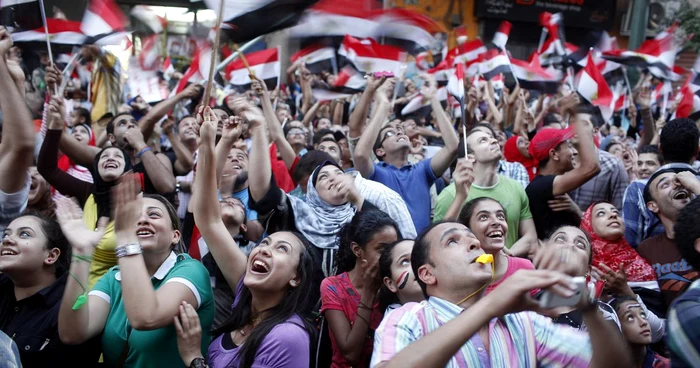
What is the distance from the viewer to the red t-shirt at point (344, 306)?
3.47m

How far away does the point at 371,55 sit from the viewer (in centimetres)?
684

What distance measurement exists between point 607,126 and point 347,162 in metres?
5.31

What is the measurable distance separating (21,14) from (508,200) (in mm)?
3331

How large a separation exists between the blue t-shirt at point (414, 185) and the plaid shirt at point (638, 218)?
126 centimetres

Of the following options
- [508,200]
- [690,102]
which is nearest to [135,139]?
[508,200]

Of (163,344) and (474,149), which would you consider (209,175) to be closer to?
(163,344)

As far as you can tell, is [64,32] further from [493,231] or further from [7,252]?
[493,231]

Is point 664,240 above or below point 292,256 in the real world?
below

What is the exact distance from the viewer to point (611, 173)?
577 centimetres

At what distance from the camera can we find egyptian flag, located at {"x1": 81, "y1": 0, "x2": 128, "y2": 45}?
5.97 meters

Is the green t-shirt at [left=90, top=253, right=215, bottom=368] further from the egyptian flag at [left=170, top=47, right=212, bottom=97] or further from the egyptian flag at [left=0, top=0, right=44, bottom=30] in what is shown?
the egyptian flag at [left=170, top=47, right=212, bottom=97]

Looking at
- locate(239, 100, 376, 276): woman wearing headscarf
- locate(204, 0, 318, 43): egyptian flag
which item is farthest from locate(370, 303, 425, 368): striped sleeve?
locate(204, 0, 318, 43): egyptian flag

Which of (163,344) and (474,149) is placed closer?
(163,344)

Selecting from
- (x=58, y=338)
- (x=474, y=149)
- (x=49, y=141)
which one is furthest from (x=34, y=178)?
(x=474, y=149)
